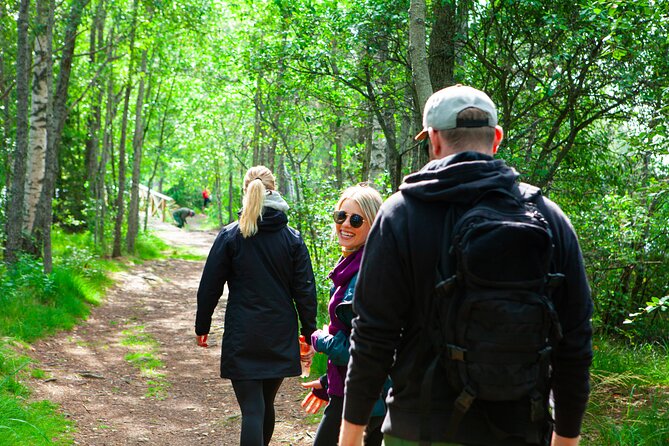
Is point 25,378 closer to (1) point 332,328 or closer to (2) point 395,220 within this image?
(1) point 332,328

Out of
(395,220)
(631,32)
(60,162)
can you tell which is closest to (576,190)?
(631,32)

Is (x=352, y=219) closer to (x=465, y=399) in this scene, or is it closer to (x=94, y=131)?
(x=465, y=399)

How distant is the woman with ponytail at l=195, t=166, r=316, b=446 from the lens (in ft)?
15.0

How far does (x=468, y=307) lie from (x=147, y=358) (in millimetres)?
7573

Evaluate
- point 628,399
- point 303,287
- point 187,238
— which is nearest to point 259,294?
point 303,287

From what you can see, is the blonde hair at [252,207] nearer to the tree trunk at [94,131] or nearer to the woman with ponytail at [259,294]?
the woman with ponytail at [259,294]

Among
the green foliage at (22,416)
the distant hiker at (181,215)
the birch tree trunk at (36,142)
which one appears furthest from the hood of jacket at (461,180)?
the distant hiker at (181,215)

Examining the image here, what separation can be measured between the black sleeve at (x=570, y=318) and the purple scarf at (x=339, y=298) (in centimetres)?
151

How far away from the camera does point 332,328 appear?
3.69 metres

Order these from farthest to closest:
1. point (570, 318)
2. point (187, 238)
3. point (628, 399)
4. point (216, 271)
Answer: point (187, 238) < point (628, 399) < point (216, 271) < point (570, 318)

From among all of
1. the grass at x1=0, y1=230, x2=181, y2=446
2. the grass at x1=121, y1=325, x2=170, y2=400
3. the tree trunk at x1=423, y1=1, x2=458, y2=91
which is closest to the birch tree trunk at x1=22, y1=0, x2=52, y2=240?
the grass at x1=0, y1=230, x2=181, y2=446

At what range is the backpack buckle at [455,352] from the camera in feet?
6.59

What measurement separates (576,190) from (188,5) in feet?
35.7

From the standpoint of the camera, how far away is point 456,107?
2201 mm
